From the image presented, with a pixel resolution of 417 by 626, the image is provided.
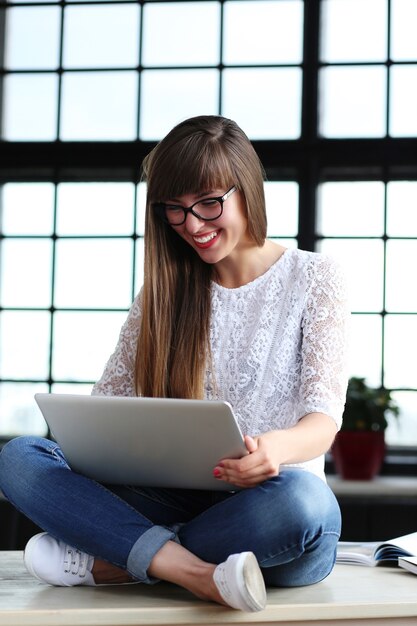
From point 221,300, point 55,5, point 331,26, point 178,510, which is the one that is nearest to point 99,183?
point 55,5

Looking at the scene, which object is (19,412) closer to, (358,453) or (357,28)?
Result: (358,453)

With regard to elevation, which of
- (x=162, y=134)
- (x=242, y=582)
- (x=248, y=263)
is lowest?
(x=242, y=582)

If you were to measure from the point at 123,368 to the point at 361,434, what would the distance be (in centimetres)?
141

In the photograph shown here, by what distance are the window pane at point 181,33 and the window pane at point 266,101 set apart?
0.14 m

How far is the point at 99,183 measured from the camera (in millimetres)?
3695

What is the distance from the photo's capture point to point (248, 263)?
195cm

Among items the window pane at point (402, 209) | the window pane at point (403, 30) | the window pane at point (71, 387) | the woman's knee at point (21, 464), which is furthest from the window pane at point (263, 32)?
the woman's knee at point (21, 464)

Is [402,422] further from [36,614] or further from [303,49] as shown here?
[36,614]

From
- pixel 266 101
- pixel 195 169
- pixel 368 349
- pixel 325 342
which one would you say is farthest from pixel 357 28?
pixel 325 342

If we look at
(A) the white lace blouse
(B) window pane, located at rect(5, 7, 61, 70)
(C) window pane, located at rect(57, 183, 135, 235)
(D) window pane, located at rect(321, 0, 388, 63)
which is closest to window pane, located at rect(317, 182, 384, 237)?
(D) window pane, located at rect(321, 0, 388, 63)

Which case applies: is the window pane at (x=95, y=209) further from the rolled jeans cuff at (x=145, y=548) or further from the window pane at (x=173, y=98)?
the rolled jeans cuff at (x=145, y=548)

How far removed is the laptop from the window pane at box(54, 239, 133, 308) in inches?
78.5

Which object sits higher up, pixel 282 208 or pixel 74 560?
pixel 282 208

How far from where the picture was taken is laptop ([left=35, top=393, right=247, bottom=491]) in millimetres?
1455
